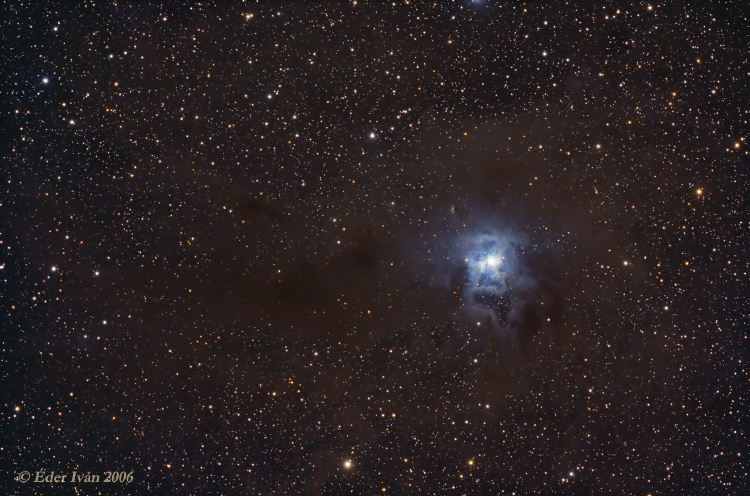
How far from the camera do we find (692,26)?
1000 millimetres

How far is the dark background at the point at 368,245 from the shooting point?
94 centimetres

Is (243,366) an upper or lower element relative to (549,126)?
lower

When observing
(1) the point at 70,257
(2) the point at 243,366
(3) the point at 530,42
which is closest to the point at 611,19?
(3) the point at 530,42

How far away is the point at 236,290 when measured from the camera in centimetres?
95

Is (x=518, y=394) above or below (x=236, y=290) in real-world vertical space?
below

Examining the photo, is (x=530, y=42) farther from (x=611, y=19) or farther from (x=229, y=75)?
(x=229, y=75)

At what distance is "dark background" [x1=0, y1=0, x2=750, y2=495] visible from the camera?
0.94 meters

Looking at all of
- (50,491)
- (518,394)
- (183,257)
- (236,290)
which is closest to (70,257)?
(183,257)

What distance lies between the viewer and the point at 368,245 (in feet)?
3.16

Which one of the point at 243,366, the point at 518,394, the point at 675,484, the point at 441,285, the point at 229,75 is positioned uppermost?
the point at 229,75

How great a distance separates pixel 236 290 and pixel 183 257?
0.15 metres

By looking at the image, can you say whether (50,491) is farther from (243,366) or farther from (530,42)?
(530,42)

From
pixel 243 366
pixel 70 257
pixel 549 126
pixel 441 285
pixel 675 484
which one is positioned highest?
pixel 549 126

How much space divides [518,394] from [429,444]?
0.26m
